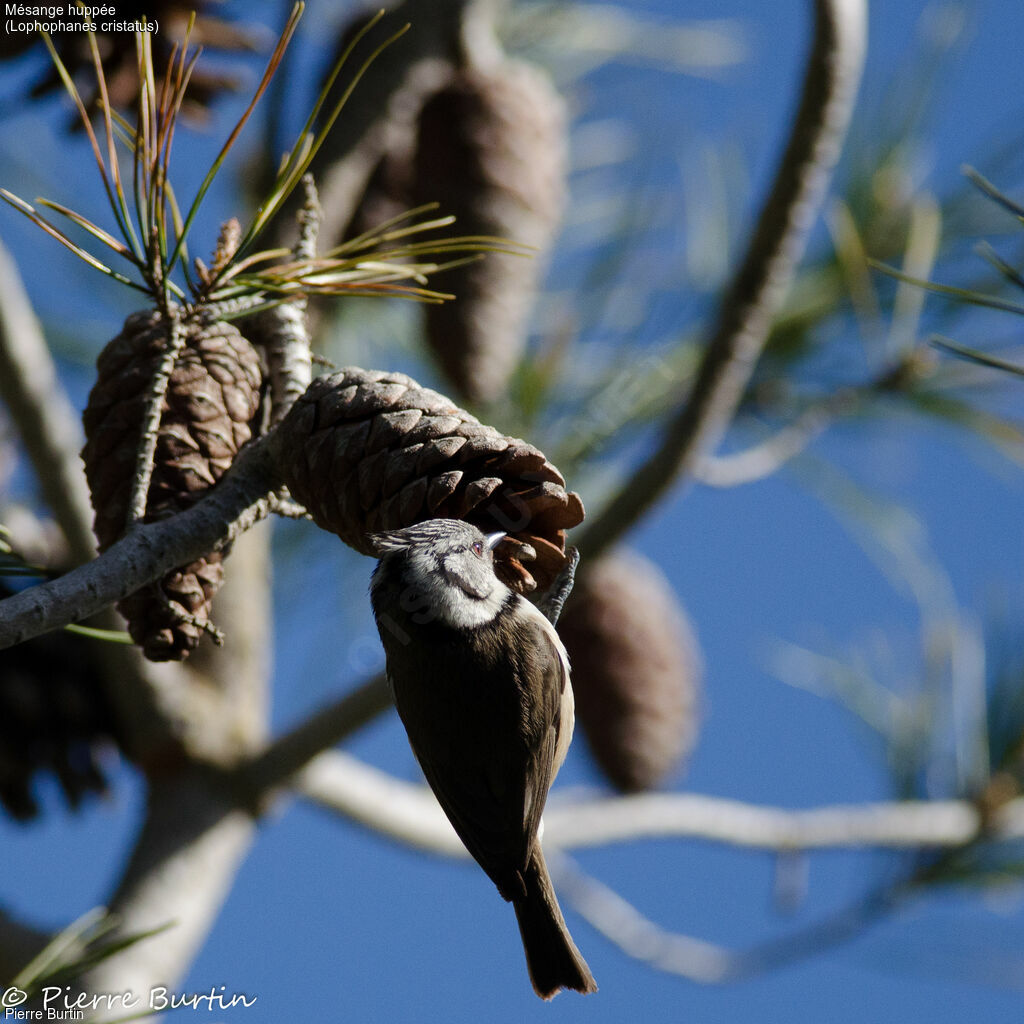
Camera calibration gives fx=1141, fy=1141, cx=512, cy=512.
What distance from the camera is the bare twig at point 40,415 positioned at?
1.61 m

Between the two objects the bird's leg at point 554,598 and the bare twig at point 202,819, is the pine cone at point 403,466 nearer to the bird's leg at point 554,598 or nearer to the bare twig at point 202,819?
the bird's leg at point 554,598

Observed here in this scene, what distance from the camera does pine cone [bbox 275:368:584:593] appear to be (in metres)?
0.89

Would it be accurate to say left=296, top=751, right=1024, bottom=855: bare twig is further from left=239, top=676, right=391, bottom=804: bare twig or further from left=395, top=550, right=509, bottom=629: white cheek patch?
left=395, top=550, right=509, bottom=629: white cheek patch

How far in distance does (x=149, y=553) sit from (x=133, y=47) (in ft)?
3.47

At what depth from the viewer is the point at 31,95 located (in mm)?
1499

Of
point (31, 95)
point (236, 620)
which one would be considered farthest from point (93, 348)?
point (31, 95)

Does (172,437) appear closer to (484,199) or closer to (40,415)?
(40,415)

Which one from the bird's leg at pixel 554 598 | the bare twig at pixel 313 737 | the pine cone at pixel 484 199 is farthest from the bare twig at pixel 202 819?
the bird's leg at pixel 554 598

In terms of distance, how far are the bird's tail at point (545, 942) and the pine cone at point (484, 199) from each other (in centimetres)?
103

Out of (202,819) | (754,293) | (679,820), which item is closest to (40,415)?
(202,819)

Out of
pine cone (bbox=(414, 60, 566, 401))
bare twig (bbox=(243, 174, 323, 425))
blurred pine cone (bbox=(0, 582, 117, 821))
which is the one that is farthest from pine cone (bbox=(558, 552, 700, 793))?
bare twig (bbox=(243, 174, 323, 425))

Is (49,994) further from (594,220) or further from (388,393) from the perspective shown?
(594,220)

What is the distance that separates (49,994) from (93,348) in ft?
5.34

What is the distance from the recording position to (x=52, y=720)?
1.92 meters
